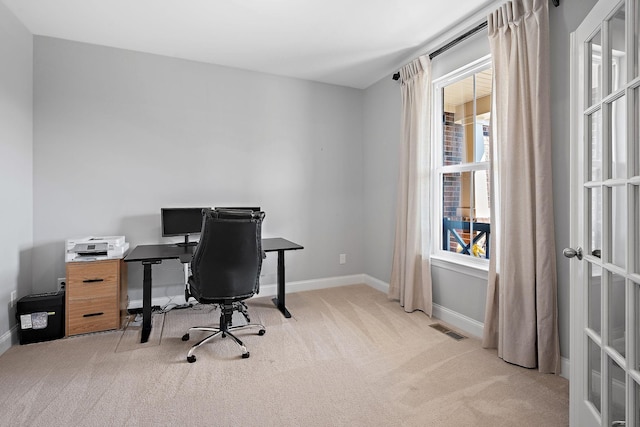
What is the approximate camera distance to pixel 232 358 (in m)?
2.31

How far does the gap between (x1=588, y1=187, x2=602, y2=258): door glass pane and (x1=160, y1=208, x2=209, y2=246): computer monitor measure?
10.0 feet

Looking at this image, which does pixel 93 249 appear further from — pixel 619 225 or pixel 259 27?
pixel 619 225

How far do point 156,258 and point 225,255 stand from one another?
0.77 meters

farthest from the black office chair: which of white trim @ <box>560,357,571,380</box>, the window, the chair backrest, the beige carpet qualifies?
white trim @ <box>560,357,571,380</box>

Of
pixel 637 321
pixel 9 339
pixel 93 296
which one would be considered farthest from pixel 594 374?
pixel 9 339

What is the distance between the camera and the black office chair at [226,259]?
2.24m

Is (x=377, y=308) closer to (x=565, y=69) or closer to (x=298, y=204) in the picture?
(x=298, y=204)

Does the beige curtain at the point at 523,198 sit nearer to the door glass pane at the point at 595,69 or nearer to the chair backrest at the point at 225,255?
the door glass pane at the point at 595,69

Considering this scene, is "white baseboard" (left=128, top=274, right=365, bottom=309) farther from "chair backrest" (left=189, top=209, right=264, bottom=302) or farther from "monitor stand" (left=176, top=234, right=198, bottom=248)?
"chair backrest" (left=189, top=209, right=264, bottom=302)

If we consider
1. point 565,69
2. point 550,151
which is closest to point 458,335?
point 550,151

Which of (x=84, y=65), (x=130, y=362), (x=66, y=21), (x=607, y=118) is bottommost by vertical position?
(x=130, y=362)

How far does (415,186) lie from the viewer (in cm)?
321

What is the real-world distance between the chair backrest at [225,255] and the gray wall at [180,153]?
1.33 metres

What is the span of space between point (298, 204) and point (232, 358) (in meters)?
2.12
